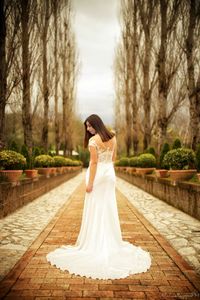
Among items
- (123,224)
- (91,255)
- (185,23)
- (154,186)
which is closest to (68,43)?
(185,23)

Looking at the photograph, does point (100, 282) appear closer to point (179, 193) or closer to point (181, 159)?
point (179, 193)

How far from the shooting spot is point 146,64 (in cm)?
1908

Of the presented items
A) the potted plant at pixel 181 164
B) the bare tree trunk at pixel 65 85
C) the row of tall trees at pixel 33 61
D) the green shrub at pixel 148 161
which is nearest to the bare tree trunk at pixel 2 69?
the row of tall trees at pixel 33 61

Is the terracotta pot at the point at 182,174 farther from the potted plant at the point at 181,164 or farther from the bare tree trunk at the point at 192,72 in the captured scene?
the bare tree trunk at the point at 192,72

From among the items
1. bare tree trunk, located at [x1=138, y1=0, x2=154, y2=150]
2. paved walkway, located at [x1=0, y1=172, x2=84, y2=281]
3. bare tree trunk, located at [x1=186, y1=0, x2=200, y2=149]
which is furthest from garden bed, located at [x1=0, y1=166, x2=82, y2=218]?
bare tree trunk, located at [x1=138, y1=0, x2=154, y2=150]

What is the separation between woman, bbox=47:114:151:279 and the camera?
3.85m

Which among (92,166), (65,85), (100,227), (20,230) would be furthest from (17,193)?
(65,85)

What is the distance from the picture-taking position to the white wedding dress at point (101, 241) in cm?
381

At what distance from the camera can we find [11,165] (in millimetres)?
8734

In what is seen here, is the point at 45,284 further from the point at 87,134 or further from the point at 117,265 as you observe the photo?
the point at 87,134

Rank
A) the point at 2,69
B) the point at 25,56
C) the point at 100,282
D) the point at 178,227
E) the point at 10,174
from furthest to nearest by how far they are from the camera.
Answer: the point at 25,56, the point at 2,69, the point at 10,174, the point at 178,227, the point at 100,282

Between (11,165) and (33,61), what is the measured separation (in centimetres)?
519

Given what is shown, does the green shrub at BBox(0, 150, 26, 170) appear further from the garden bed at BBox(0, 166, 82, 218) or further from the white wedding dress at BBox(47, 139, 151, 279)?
the white wedding dress at BBox(47, 139, 151, 279)

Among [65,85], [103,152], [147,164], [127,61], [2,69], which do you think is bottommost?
[147,164]
